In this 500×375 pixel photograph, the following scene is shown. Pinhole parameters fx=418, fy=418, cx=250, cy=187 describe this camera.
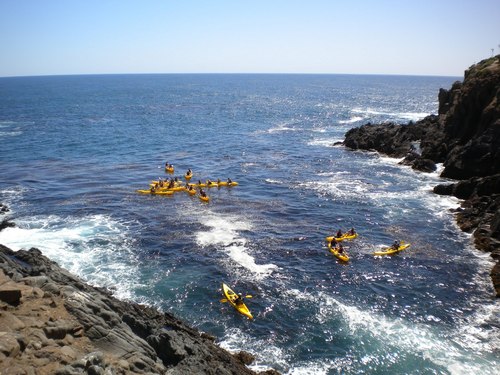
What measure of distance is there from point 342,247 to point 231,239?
35.1ft

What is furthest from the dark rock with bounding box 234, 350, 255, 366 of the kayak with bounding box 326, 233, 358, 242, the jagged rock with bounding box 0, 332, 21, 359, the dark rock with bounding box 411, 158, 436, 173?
the dark rock with bounding box 411, 158, 436, 173

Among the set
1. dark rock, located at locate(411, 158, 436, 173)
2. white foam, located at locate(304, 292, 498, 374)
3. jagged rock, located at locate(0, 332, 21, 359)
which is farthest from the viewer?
dark rock, located at locate(411, 158, 436, 173)

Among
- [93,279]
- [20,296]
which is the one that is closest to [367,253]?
[93,279]

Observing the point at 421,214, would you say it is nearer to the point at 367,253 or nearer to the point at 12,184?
the point at 367,253

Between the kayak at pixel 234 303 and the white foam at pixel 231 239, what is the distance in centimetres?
403

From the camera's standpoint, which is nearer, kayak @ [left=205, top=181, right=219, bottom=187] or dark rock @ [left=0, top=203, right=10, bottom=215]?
dark rock @ [left=0, top=203, right=10, bottom=215]

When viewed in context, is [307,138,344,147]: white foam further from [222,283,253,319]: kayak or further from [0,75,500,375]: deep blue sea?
[222,283,253,319]: kayak

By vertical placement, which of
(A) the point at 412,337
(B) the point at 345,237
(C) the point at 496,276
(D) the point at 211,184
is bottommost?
(A) the point at 412,337

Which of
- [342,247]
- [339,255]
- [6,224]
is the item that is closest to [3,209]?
[6,224]

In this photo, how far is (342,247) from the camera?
130 ft

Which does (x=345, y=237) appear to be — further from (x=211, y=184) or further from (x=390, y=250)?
(x=211, y=184)

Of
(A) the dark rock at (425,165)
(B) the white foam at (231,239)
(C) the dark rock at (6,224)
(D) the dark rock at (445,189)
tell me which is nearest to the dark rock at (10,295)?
(B) the white foam at (231,239)

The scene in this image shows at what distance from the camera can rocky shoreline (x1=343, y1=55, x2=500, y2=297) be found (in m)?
43.6

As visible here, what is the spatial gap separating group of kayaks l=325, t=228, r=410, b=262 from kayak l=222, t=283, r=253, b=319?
38.5 feet
